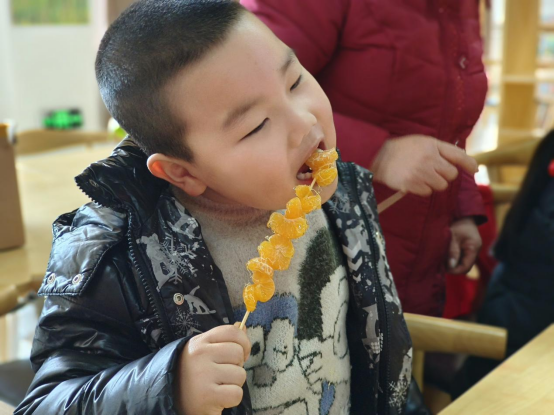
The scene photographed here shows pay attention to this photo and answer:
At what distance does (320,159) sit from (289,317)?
0.89 feet

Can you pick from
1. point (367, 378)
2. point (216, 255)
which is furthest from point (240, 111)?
point (367, 378)

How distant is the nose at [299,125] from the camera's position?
2.76 feet

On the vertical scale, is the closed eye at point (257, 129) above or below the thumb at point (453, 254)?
above

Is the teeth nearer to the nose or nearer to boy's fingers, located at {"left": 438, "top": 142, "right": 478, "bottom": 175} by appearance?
the nose

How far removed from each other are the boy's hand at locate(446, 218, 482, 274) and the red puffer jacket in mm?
124

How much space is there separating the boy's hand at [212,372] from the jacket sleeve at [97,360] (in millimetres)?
17

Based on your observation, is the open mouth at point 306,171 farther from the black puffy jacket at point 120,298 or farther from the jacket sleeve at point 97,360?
the jacket sleeve at point 97,360

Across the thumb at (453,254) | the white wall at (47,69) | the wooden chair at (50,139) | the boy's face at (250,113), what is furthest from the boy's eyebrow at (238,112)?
the white wall at (47,69)

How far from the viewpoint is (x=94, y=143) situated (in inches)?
120

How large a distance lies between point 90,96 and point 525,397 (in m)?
4.68

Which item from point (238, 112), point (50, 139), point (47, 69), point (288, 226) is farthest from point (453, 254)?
point (47, 69)

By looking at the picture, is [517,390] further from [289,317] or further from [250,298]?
[250,298]

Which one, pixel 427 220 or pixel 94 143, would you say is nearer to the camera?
pixel 427 220

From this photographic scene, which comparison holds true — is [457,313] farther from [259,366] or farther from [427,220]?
[259,366]
